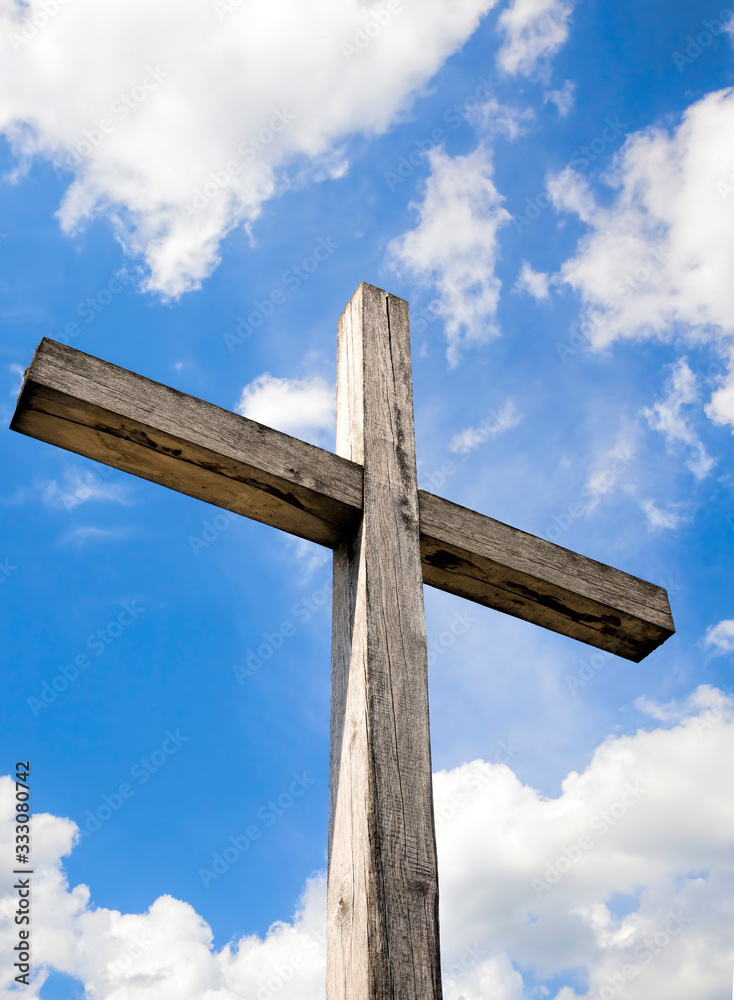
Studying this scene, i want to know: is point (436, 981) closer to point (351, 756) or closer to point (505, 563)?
point (351, 756)

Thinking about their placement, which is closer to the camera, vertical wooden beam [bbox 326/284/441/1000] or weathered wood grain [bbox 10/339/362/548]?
vertical wooden beam [bbox 326/284/441/1000]

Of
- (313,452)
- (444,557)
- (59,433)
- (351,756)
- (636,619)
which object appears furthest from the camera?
(636,619)

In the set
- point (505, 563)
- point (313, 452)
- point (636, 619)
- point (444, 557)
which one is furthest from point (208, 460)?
point (636, 619)

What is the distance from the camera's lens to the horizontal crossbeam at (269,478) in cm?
181

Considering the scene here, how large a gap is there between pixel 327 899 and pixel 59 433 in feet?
3.78

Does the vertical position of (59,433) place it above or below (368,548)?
above

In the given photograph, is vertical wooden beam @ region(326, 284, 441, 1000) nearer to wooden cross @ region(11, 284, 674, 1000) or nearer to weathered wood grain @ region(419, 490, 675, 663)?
wooden cross @ region(11, 284, 674, 1000)

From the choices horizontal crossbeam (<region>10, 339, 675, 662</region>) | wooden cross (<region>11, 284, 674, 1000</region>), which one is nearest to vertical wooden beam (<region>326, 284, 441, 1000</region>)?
wooden cross (<region>11, 284, 674, 1000</region>)

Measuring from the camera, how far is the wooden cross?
149 centimetres

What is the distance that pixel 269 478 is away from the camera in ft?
6.26

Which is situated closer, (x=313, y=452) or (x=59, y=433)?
(x=59, y=433)

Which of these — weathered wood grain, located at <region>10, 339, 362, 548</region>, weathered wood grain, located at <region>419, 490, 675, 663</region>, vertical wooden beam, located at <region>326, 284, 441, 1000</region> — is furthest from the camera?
weathered wood grain, located at <region>419, 490, 675, 663</region>

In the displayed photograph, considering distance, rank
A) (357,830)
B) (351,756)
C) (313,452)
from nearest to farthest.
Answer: (357,830)
(351,756)
(313,452)

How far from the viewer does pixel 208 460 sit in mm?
1882
